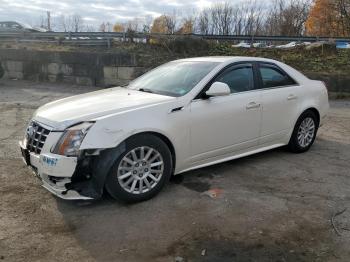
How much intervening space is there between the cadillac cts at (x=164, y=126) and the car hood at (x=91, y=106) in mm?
12

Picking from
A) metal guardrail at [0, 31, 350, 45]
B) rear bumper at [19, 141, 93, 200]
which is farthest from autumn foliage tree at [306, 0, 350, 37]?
rear bumper at [19, 141, 93, 200]

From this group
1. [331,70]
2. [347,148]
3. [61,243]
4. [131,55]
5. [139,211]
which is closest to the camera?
[61,243]

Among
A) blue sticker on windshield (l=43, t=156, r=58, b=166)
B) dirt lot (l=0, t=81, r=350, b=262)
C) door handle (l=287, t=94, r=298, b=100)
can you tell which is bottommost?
dirt lot (l=0, t=81, r=350, b=262)

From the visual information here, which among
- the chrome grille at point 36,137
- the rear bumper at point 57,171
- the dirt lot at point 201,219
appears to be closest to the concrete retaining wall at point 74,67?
the dirt lot at point 201,219

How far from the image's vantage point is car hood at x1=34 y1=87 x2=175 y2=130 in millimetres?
4336

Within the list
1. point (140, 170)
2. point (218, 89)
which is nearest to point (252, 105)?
point (218, 89)

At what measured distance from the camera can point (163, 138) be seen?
464cm

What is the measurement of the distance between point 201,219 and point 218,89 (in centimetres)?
160

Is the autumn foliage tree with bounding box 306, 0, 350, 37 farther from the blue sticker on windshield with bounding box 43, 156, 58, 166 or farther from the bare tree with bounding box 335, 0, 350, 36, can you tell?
the blue sticker on windshield with bounding box 43, 156, 58, 166

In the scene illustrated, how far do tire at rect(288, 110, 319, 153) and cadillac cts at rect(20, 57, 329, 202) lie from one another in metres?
0.02

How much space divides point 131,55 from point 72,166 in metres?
10.5

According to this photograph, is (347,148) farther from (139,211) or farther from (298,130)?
(139,211)

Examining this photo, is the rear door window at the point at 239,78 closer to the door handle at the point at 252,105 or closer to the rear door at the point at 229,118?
the rear door at the point at 229,118

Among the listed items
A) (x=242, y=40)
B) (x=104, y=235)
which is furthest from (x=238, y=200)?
(x=242, y=40)
